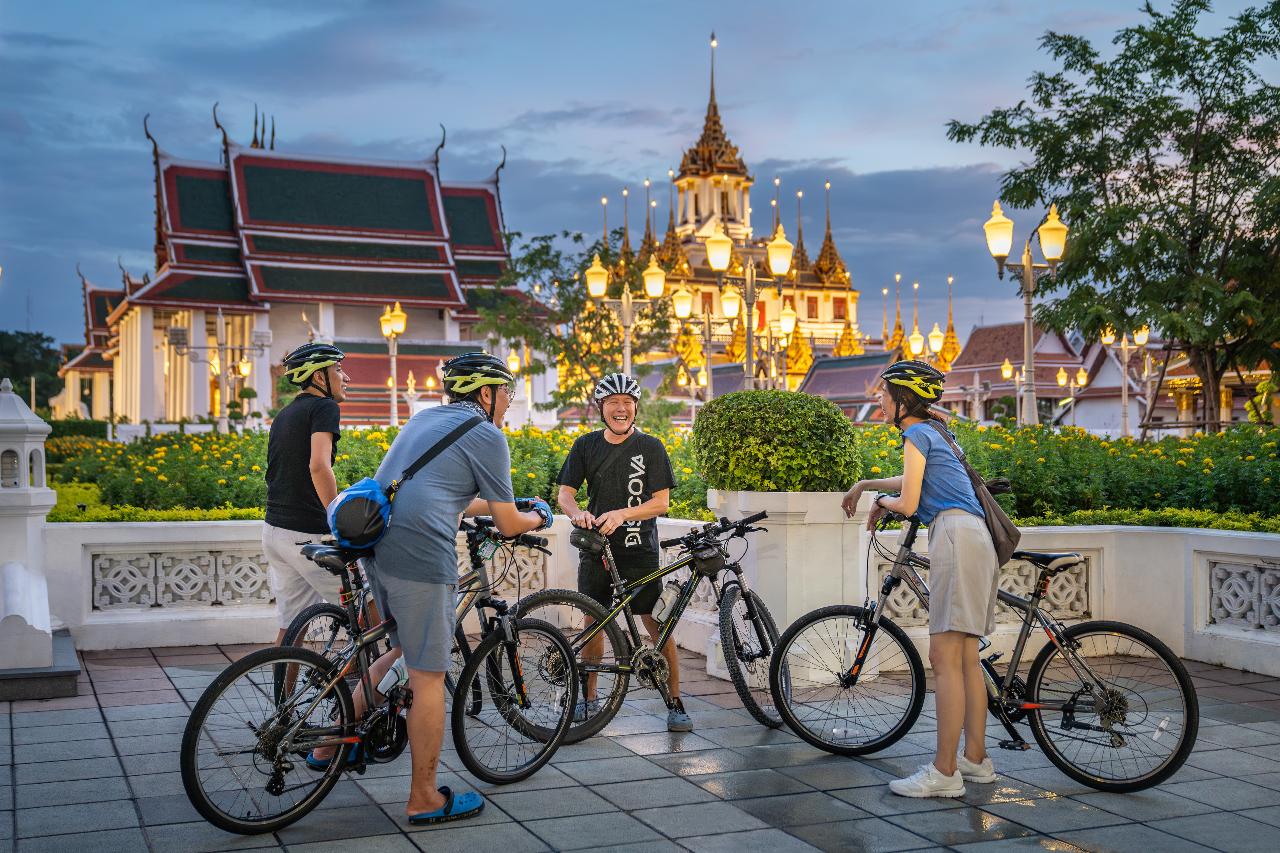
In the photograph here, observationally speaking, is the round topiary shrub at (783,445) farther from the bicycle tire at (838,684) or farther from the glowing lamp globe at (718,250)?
the glowing lamp globe at (718,250)

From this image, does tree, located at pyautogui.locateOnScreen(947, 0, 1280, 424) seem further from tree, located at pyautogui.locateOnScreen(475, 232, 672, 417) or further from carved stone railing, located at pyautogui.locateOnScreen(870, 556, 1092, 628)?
carved stone railing, located at pyautogui.locateOnScreen(870, 556, 1092, 628)

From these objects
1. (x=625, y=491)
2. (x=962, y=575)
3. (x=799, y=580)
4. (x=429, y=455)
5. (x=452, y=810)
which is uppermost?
(x=429, y=455)

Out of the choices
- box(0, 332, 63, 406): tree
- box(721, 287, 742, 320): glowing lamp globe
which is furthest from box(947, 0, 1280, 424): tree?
box(0, 332, 63, 406): tree

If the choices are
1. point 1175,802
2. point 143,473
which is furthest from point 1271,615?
point 143,473

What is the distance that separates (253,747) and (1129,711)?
153 inches

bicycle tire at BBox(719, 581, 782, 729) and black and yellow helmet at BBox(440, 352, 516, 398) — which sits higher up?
black and yellow helmet at BBox(440, 352, 516, 398)

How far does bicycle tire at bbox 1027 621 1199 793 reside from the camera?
19.6ft

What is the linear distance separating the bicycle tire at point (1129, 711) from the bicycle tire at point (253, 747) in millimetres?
3120

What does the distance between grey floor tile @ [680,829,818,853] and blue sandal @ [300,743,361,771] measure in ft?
4.66

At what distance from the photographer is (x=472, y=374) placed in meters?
5.75

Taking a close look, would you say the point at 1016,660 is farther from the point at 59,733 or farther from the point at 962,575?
the point at 59,733

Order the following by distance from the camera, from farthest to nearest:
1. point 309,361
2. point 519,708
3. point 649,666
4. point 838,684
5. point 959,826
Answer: point 649,666
point 838,684
point 309,361
point 519,708
point 959,826

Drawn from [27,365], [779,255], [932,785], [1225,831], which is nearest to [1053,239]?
[779,255]

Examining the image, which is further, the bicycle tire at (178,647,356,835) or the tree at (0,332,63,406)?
the tree at (0,332,63,406)
